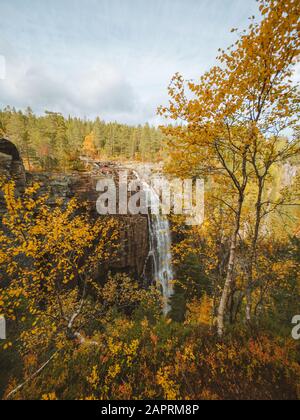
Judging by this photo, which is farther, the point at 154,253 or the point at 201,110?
the point at 154,253

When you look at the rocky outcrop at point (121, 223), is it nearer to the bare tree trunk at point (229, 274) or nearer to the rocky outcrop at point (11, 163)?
the rocky outcrop at point (11, 163)

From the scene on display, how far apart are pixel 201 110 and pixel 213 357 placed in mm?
7510

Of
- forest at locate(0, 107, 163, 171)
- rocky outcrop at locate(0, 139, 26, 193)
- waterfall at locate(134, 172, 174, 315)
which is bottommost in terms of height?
waterfall at locate(134, 172, 174, 315)

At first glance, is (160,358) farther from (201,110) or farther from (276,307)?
(276,307)

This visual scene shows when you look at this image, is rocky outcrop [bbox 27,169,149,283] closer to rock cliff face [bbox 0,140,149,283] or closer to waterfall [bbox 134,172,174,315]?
rock cliff face [bbox 0,140,149,283]

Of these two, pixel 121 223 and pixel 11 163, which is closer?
pixel 11 163

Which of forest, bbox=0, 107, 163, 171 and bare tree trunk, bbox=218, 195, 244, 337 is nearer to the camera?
bare tree trunk, bbox=218, 195, 244, 337

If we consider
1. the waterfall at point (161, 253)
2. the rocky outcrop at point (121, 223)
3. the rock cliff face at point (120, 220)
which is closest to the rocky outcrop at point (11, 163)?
the rock cliff face at point (120, 220)

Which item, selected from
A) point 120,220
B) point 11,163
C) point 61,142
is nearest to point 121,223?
point 120,220

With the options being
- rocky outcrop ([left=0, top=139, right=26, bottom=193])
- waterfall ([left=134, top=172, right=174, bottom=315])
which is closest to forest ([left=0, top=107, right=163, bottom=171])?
waterfall ([left=134, top=172, right=174, bottom=315])

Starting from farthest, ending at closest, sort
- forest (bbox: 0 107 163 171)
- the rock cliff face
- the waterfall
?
forest (bbox: 0 107 163 171)
the waterfall
the rock cliff face

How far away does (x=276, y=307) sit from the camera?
15.0 meters

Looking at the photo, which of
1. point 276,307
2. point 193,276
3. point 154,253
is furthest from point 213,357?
point 154,253

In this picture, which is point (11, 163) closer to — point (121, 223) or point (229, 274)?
point (121, 223)
